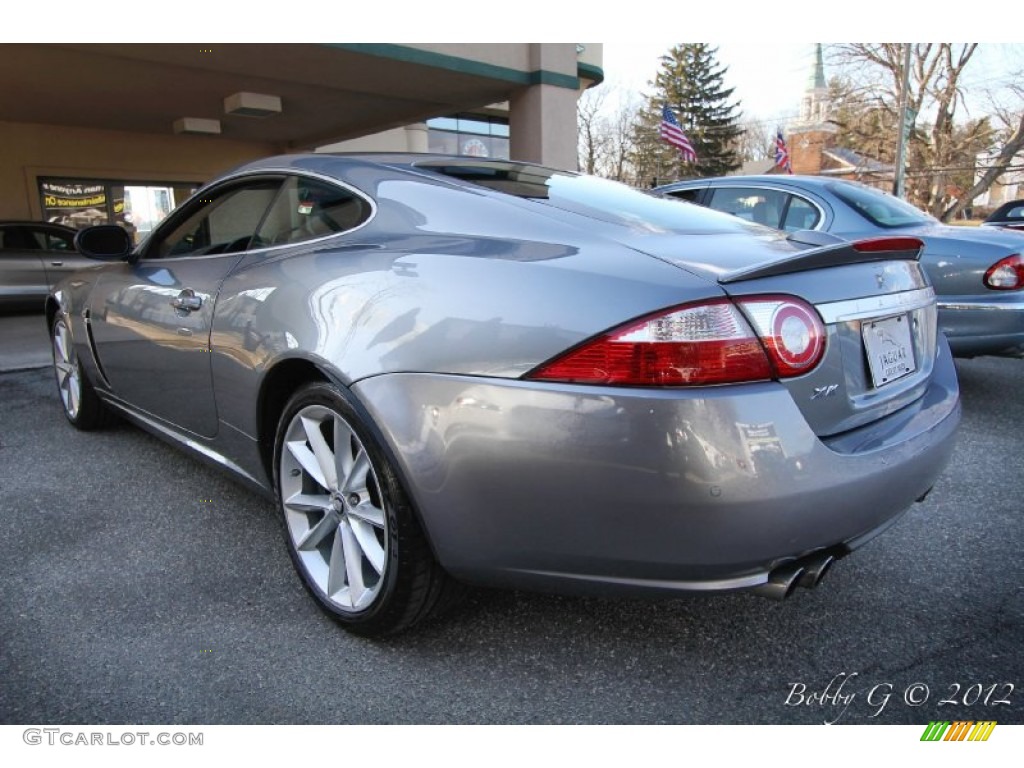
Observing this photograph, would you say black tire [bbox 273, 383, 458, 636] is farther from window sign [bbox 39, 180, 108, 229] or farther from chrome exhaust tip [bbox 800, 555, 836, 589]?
window sign [bbox 39, 180, 108, 229]

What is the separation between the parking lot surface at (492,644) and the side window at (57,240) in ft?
28.1

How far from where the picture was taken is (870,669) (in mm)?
1957

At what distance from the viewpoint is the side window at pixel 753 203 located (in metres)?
5.36

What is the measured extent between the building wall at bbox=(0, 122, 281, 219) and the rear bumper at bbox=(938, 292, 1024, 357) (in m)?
14.0

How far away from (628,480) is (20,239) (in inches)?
429

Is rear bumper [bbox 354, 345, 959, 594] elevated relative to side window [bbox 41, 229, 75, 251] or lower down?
lower down

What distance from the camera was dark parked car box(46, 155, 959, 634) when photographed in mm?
1593

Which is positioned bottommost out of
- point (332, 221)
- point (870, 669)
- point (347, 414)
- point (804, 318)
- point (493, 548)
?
point (870, 669)

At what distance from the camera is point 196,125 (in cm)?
1267

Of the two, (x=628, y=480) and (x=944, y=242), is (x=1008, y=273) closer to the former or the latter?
(x=944, y=242)

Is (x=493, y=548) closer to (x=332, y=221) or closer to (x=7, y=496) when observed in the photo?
(x=332, y=221)

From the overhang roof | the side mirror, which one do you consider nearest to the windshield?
the side mirror

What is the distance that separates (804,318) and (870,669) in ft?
3.26

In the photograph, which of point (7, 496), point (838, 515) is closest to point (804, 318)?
point (838, 515)
